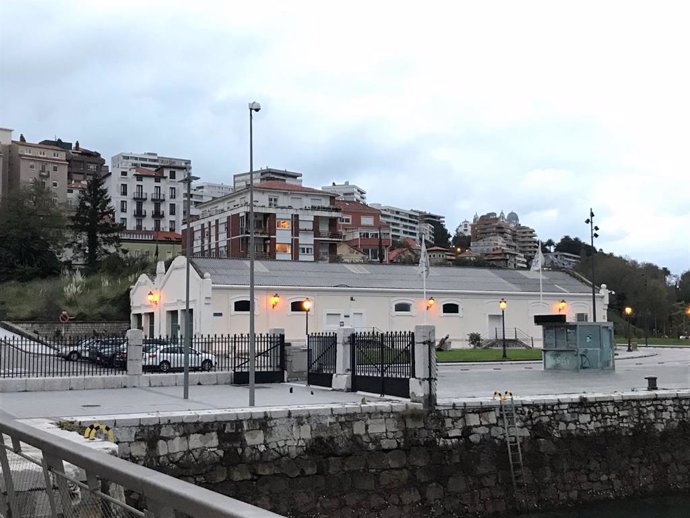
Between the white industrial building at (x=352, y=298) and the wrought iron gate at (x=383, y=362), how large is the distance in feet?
81.6

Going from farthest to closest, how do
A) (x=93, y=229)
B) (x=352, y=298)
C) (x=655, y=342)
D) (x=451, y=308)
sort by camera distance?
(x=93, y=229)
(x=655, y=342)
(x=451, y=308)
(x=352, y=298)

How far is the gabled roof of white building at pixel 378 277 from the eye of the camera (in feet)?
154

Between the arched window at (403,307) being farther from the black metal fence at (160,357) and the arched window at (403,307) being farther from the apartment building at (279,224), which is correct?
the apartment building at (279,224)

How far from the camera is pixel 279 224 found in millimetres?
88938

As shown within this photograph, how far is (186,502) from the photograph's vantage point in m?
2.88

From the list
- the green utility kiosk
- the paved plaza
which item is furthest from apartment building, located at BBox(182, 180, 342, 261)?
the paved plaza

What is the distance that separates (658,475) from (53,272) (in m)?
67.3

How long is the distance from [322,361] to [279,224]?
222 feet

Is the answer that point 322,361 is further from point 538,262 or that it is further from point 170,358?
point 538,262

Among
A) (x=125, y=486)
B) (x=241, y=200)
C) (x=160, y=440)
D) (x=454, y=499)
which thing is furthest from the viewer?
(x=241, y=200)

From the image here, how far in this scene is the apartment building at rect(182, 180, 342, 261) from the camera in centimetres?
8756

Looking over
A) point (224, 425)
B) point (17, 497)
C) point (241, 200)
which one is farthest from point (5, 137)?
point (17, 497)

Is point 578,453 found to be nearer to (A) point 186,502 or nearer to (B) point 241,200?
(A) point 186,502

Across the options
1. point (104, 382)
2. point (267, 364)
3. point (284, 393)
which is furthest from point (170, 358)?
point (284, 393)
